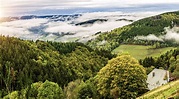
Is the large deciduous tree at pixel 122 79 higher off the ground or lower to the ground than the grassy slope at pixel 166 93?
lower

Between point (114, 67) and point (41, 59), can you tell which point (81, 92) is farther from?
point (41, 59)

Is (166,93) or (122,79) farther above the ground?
(166,93)

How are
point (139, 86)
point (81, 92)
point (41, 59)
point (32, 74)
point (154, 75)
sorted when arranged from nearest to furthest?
1. point (139, 86)
2. point (81, 92)
3. point (154, 75)
4. point (32, 74)
5. point (41, 59)

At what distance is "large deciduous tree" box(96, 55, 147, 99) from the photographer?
79.0 m

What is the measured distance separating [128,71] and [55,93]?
3082 cm

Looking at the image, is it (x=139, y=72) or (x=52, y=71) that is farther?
(x=52, y=71)

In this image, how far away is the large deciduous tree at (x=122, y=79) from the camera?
7903 cm

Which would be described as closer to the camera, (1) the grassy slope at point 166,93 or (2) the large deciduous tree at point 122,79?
(1) the grassy slope at point 166,93

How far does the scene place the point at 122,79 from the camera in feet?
263

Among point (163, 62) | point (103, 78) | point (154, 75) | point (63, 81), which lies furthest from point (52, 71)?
point (103, 78)

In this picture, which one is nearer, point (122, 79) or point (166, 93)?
point (166, 93)

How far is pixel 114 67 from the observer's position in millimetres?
83188

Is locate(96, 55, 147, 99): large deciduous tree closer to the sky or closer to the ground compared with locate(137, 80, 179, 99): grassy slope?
closer to the ground

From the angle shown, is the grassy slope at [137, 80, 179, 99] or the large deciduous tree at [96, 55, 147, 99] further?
the large deciduous tree at [96, 55, 147, 99]
